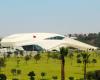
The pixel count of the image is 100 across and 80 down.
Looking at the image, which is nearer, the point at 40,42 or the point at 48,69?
the point at 48,69

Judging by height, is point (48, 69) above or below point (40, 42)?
below

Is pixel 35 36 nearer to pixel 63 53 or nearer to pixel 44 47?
pixel 44 47

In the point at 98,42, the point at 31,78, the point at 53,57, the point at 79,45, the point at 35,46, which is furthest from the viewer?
the point at 98,42

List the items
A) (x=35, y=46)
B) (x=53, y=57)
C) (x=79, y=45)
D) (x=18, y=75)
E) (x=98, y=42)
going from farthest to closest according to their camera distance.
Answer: (x=98, y=42)
(x=79, y=45)
(x=35, y=46)
(x=53, y=57)
(x=18, y=75)

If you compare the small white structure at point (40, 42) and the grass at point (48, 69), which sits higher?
the small white structure at point (40, 42)

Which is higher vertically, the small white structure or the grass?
the small white structure

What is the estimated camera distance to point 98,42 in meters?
180

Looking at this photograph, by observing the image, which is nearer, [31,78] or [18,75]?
[31,78]

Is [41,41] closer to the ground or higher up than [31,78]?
higher up

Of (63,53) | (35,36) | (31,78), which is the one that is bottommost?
(31,78)

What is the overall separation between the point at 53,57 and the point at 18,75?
34073 millimetres

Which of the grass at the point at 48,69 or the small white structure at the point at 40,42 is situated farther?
the small white structure at the point at 40,42

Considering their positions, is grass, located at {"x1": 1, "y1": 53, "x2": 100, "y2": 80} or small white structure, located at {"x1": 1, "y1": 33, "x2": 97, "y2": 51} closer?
grass, located at {"x1": 1, "y1": 53, "x2": 100, "y2": 80}

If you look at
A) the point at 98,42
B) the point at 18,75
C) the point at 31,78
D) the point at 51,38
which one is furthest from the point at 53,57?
the point at 98,42
